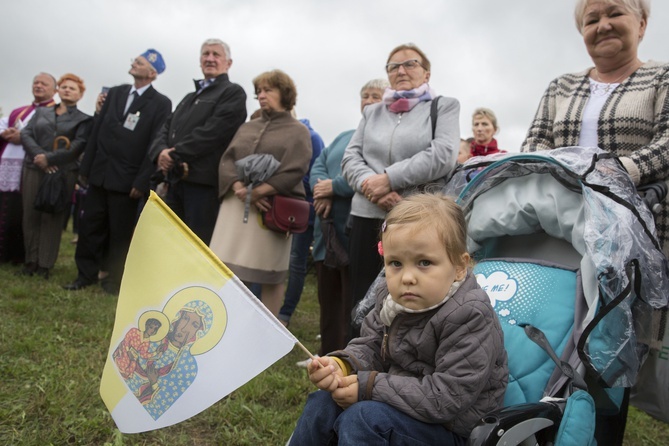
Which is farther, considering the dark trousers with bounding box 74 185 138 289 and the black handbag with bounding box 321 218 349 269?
the dark trousers with bounding box 74 185 138 289

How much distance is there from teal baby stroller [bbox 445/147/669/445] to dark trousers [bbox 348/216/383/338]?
2.95ft

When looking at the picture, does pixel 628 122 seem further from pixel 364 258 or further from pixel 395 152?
pixel 364 258

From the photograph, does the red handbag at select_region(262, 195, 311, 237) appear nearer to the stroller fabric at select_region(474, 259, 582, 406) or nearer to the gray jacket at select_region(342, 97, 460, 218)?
the gray jacket at select_region(342, 97, 460, 218)

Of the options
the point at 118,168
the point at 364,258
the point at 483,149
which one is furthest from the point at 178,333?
the point at 483,149

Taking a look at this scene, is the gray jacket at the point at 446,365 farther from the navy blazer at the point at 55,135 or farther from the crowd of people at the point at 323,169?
the navy blazer at the point at 55,135

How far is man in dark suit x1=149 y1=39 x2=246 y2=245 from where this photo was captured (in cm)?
473

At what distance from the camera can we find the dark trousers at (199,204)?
4.77 meters

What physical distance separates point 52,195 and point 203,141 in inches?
84.4

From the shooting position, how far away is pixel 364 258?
10.8 ft

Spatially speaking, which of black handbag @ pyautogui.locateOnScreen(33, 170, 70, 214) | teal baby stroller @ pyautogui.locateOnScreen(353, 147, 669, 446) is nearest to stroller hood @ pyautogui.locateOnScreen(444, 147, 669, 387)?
teal baby stroller @ pyautogui.locateOnScreen(353, 147, 669, 446)

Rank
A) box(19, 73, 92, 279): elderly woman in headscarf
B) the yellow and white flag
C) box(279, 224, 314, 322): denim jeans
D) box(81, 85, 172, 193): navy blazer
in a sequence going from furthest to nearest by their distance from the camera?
1. box(19, 73, 92, 279): elderly woman in headscarf
2. box(81, 85, 172, 193): navy blazer
3. box(279, 224, 314, 322): denim jeans
4. the yellow and white flag

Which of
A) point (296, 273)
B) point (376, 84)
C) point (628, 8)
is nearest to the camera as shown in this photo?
point (628, 8)

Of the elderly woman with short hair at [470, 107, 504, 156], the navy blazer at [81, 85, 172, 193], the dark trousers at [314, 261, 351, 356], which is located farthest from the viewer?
the elderly woman with short hair at [470, 107, 504, 156]

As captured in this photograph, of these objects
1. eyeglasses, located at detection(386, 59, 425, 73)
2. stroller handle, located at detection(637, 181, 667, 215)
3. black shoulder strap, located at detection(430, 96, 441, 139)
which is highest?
eyeglasses, located at detection(386, 59, 425, 73)
